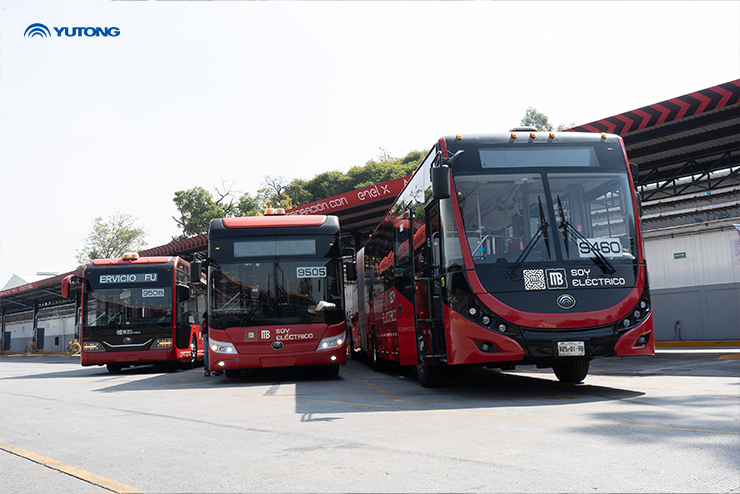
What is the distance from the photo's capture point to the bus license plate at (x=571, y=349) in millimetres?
8031

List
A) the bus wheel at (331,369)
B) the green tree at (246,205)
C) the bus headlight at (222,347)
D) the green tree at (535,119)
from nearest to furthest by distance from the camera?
the bus headlight at (222,347) → the bus wheel at (331,369) → the green tree at (246,205) → the green tree at (535,119)

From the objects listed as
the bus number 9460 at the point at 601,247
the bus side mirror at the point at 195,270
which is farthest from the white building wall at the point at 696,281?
the bus side mirror at the point at 195,270

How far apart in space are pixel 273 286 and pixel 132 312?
23.6 ft

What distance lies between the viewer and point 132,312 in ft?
59.6

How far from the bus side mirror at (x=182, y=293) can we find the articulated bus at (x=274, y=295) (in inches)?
241

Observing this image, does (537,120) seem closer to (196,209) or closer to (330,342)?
(196,209)

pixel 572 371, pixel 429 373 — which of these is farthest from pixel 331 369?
pixel 572 371

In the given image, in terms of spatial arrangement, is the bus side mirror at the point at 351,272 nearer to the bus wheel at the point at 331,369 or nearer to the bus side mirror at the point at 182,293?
the bus wheel at the point at 331,369

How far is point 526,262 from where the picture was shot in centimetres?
833

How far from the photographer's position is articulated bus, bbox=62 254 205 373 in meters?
17.9

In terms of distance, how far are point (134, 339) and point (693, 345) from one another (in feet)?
53.8

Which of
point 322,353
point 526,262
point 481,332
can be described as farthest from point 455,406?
point 322,353

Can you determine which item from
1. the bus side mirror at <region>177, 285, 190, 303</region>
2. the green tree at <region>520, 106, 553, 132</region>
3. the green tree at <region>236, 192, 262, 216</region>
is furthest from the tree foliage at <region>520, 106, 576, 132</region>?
the bus side mirror at <region>177, 285, 190, 303</region>

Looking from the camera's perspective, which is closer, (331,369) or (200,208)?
(331,369)
